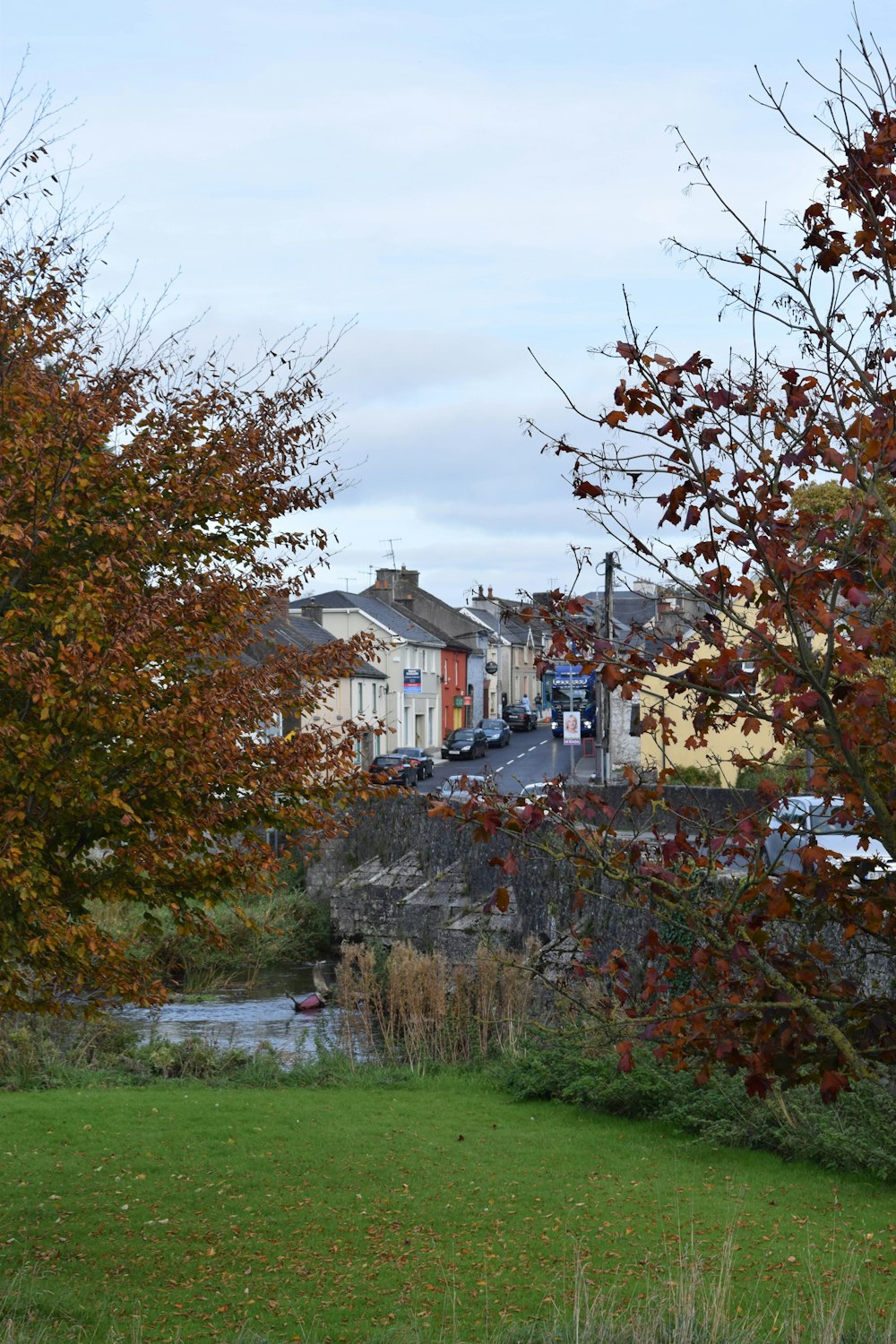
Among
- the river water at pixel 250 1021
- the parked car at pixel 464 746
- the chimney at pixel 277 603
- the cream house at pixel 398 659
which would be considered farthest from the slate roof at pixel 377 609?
the chimney at pixel 277 603

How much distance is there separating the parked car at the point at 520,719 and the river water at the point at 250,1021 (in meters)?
68.4

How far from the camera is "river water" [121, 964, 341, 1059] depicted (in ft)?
66.6

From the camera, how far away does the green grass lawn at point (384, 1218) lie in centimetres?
777

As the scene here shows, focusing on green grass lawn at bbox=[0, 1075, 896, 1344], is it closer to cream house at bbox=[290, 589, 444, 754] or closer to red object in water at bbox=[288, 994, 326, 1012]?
red object in water at bbox=[288, 994, 326, 1012]

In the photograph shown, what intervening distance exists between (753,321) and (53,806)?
4.49 m

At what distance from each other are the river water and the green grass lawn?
435cm

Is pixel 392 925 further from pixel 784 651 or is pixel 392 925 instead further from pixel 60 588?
pixel 784 651

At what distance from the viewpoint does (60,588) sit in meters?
7.79

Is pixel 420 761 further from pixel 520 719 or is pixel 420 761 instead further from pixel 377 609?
pixel 520 719

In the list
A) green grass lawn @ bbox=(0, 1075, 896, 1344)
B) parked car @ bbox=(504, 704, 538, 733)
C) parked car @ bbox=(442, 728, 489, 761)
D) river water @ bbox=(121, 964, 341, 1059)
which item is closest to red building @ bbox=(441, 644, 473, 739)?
parked car @ bbox=(504, 704, 538, 733)

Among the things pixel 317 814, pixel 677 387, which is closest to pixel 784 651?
pixel 677 387

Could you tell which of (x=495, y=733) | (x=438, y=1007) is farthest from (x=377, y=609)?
(x=438, y=1007)

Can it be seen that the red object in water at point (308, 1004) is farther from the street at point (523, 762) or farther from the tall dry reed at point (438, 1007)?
the street at point (523, 762)

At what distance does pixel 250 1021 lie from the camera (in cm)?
2312
